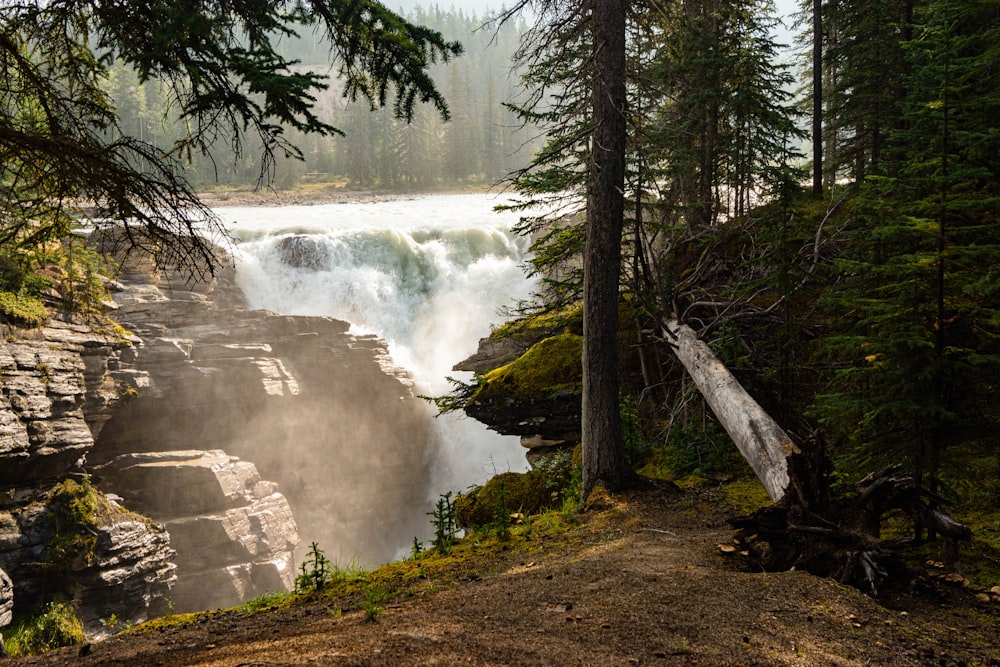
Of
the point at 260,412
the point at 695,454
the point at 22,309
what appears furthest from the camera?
the point at 260,412

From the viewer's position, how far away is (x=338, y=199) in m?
53.8

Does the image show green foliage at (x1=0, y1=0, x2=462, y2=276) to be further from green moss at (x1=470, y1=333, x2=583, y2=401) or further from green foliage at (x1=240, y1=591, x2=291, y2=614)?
green moss at (x1=470, y1=333, x2=583, y2=401)

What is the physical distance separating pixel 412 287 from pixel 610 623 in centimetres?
2849

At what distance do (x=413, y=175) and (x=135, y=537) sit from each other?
48.8m

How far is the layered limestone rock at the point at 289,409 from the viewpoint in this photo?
883 inches

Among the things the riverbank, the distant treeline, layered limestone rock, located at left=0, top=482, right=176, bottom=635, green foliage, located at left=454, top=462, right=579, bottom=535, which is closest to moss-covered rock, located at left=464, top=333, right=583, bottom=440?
green foliage, located at left=454, top=462, right=579, bottom=535

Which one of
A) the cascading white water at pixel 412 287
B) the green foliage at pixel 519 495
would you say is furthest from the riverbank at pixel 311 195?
the green foliage at pixel 519 495

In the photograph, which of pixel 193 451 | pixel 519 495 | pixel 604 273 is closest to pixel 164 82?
pixel 604 273

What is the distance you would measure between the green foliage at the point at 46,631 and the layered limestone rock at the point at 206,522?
3608 mm

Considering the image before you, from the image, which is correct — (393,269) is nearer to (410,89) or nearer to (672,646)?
(410,89)

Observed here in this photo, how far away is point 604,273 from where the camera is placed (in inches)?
276

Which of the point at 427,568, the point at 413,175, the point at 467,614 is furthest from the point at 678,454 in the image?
the point at 413,175

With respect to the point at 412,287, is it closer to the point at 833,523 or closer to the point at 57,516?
the point at 57,516

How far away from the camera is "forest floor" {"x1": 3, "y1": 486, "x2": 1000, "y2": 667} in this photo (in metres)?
2.91
